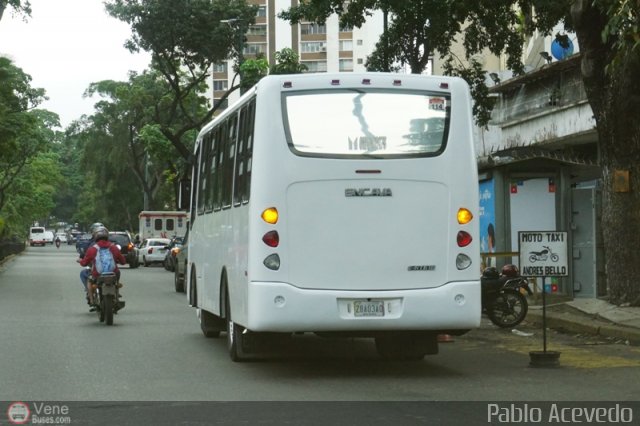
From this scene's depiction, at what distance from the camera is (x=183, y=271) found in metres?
33.8

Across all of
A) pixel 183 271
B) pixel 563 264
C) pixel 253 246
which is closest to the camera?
pixel 253 246

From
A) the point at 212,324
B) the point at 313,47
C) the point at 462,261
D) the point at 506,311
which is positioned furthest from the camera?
the point at 313,47

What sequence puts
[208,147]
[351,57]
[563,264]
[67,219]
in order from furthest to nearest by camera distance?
[67,219] → [351,57] → [208,147] → [563,264]

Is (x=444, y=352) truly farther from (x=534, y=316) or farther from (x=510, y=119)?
(x=510, y=119)

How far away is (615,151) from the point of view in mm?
18141

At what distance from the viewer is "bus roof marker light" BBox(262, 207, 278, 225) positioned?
12.3 meters

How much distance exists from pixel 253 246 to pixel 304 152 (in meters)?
1.08

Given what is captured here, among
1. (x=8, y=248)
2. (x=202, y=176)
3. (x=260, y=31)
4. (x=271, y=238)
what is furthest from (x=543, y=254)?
(x=260, y=31)

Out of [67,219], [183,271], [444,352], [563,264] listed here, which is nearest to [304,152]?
[563,264]

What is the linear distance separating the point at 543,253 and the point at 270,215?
326 centimetres

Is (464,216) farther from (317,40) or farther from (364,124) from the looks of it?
(317,40)

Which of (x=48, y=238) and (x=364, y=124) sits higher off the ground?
(x=48, y=238)

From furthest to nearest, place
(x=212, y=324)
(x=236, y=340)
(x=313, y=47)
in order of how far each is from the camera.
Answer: (x=313, y=47), (x=212, y=324), (x=236, y=340)

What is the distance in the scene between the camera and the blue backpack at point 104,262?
69.2 feet
